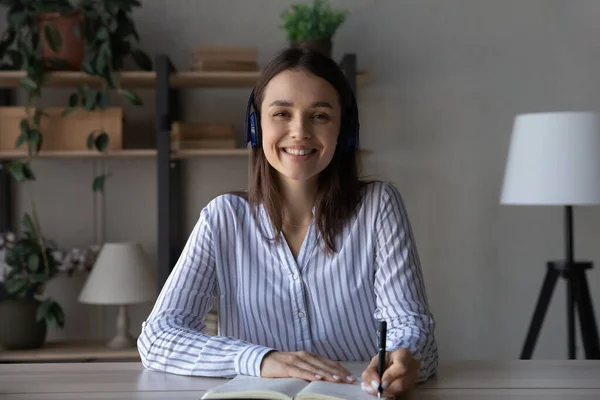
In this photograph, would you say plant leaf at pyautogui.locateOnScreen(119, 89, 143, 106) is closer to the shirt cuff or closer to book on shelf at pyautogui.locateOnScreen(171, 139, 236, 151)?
book on shelf at pyautogui.locateOnScreen(171, 139, 236, 151)

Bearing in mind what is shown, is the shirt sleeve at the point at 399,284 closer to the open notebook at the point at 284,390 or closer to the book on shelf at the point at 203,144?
the open notebook at the point at 284,390

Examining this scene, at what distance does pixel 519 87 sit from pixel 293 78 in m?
2.14

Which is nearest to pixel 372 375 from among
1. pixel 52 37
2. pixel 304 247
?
pixel 304 247

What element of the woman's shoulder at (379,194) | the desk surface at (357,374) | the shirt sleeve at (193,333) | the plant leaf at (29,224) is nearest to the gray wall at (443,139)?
the plant leaf at (29,224)

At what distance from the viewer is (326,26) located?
9.93 ft

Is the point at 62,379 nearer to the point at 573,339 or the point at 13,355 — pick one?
the point at 13,355

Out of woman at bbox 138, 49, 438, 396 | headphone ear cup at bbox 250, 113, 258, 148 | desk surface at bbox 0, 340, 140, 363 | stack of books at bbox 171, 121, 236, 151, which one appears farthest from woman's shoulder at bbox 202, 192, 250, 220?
desk surface at bbox 0, 340, 140, 363

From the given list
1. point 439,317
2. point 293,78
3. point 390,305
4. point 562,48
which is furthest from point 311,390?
point 562,48

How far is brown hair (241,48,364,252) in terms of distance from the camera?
1.59 meters

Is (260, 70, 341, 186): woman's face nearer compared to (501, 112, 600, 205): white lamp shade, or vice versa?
(260, 70, 341, 186): woman's face

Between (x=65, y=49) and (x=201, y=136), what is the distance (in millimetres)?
636

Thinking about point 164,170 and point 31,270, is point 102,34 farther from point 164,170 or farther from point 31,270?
point 31,270

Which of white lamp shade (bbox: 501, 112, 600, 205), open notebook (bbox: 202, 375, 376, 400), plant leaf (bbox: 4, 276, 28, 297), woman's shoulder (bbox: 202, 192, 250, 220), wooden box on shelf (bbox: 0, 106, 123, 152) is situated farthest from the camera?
wooden box on shelf (bbox: 0, 106, 123, 152)

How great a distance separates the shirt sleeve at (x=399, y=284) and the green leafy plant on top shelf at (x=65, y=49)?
1.70 metres
